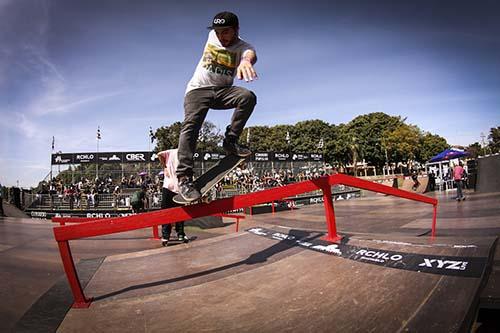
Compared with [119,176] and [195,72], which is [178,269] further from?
[119,176]

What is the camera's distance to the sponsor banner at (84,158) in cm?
2656

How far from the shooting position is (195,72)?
2.77 metres

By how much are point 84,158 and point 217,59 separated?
28337 mm

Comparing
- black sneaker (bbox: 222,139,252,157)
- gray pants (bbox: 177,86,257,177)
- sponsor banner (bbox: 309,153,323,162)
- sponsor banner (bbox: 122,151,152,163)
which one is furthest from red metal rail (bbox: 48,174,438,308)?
sponsor banner (bbox: 309,153,323,162)

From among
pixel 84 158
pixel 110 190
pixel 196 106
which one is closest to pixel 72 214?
pixel 110 190

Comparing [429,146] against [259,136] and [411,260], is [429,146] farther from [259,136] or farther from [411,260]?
[411,260]

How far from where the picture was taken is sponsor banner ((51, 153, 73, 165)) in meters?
26.5

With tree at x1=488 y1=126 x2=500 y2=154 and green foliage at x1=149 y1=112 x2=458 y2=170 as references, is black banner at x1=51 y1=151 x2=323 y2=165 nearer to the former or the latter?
green foliage at x1=149 y1=112 x2=458 y2=170

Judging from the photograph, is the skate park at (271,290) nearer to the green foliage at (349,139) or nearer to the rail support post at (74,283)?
the rail support post at (74,283)

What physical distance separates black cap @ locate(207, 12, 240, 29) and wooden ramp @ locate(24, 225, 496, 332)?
2292mm

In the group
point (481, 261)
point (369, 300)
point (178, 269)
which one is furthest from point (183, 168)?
point (481, 261)

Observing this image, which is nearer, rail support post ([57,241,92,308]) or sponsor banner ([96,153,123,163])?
rail support post ([57,241,92,308])

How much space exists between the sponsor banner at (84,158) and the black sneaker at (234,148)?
1088 inches

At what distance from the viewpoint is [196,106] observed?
268 centimetres
